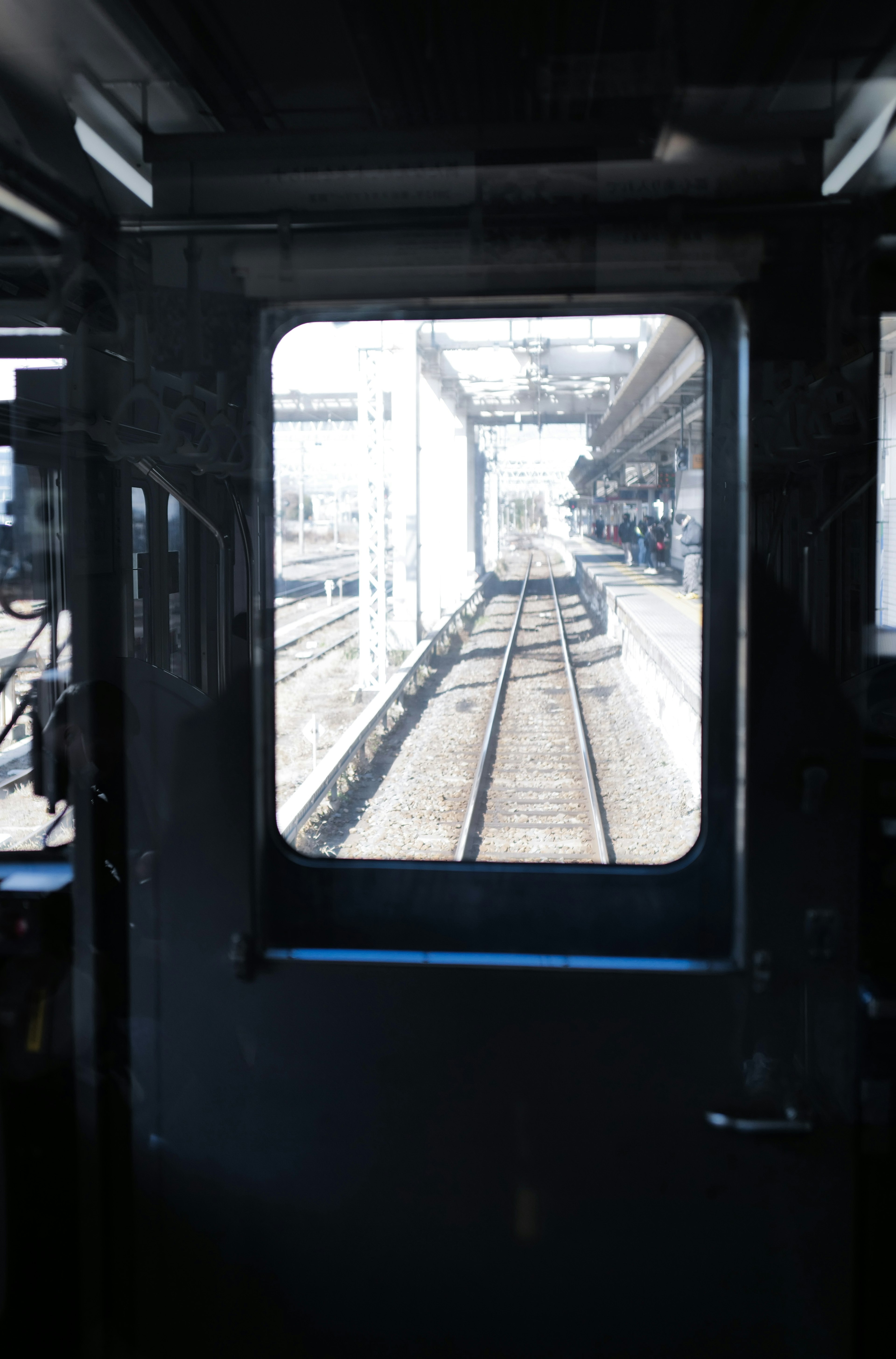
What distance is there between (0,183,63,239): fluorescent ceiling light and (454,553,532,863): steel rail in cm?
169

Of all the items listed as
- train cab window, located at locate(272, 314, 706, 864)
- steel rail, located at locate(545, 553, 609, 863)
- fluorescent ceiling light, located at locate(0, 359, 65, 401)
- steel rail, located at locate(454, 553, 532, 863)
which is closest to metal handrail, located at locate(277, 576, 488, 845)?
train cab window, located at locate(272, 314, 706, 864)

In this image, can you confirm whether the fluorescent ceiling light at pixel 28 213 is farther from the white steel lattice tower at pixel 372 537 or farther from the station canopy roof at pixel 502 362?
the white steel lattice tower at pixel 372 537

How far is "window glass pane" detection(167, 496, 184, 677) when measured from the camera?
280 centimetres

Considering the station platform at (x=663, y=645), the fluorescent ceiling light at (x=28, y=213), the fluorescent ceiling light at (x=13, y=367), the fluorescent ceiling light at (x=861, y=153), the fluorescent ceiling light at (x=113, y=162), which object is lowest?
the station platform at (x=663, y=645)

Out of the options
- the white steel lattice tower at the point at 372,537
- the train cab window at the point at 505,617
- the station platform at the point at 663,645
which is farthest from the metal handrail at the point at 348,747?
the station platform at the point at 663,645

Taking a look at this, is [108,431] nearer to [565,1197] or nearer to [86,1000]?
[86,1000]

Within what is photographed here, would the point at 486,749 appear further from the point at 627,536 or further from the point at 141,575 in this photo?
the point at 141,575

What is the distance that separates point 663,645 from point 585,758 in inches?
72.0

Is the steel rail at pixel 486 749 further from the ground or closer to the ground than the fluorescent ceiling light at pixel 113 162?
closer to the ground

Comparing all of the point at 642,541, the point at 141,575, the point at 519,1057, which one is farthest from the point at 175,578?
the point at 519,1057

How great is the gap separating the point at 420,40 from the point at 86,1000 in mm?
2014

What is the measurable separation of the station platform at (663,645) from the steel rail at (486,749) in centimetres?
63

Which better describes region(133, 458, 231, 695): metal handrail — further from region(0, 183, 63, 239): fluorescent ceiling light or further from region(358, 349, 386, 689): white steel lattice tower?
region(358, 349, 386, 689): white steel lattice tower

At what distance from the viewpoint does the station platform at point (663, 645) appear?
7.12 feet
